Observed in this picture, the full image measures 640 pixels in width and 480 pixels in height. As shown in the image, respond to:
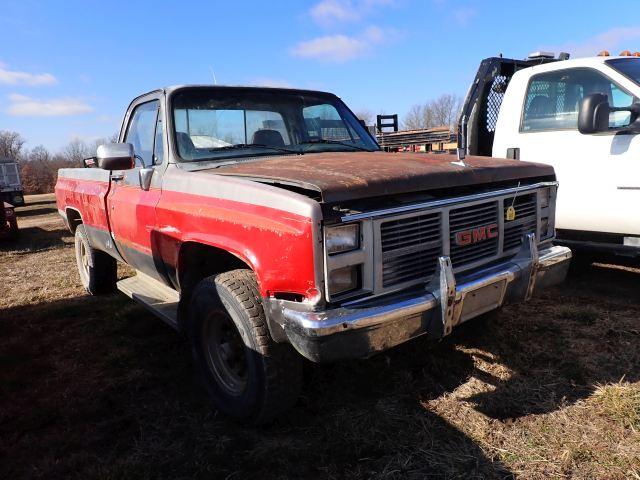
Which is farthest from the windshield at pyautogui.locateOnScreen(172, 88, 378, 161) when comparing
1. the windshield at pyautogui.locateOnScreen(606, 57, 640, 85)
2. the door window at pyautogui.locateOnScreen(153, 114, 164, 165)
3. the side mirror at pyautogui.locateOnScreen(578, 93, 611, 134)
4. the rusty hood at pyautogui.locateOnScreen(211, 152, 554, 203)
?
the windshield at pyautogui.locateOnScreen(606, 57, 640, 85)

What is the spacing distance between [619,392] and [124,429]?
2.96m

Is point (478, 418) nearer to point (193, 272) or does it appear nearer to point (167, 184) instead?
point (193, 272)

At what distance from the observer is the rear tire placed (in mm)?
5328

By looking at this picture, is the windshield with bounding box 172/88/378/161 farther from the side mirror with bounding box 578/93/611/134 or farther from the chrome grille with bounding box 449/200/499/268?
the side mirror with bounding box 578/93/611/134

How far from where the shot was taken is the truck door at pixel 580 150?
165 inches

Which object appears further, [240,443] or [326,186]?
[240,443]

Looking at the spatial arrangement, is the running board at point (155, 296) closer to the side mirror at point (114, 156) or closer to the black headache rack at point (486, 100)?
the side mirror at point (114, 156)

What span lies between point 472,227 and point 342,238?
0.93m

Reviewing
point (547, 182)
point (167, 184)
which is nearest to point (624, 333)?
point (547, 182)

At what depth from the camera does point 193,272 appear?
10.5ft

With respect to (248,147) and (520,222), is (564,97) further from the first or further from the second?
(248,147)

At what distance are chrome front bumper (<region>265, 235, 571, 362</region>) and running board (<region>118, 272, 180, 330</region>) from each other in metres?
1.34

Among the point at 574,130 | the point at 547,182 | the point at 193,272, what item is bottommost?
the point at 193,272

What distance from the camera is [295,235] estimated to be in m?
2.23
